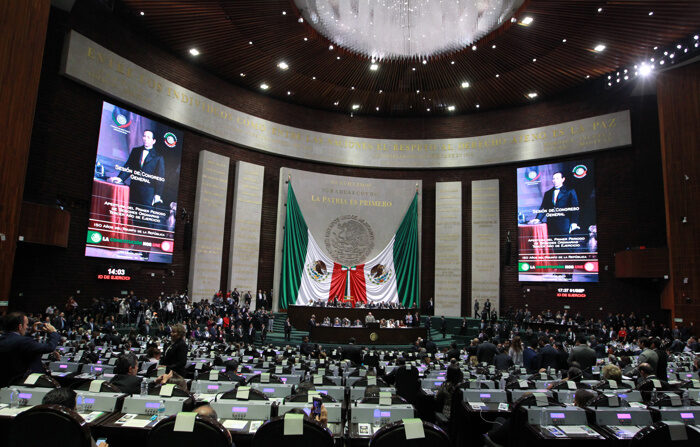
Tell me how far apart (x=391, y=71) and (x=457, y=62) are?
3007 millimetres

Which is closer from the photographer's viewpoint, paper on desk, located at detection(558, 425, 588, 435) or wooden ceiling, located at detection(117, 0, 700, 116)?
paper on desk, located at detection(558, 425, 588, 435)

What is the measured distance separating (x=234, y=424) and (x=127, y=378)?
1.60m

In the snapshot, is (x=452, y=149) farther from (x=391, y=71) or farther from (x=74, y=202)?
(x=74, y=202)

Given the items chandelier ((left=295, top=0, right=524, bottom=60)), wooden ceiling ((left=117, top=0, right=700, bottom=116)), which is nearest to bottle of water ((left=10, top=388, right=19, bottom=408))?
wooden ceiling ((left=117, top=0, right=700, bottom=116))

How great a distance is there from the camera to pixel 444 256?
965 inches

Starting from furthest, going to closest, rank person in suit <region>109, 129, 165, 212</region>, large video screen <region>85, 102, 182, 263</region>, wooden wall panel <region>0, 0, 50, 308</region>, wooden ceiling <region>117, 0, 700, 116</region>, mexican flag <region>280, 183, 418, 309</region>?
mexican flag <region>280, 183, 418, 309</region>, person in suit <region>109, 129, 165, 212</region>, large video screen <region>85, 102, 182, 263</region>, wooden ceiling <region>117, 0, 700, 116</region>, wooden wall panel <region>0, 0, 50, 308</region>

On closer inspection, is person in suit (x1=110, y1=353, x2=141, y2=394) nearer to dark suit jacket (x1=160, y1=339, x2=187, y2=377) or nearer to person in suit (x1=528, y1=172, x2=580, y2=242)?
dark suit jacket (x1=160, y1=339, x2=187, y2=377)

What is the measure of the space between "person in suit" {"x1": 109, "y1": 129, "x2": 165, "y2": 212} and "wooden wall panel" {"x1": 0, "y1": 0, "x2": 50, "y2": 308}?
6.07m

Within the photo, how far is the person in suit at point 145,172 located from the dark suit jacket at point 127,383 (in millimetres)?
14857

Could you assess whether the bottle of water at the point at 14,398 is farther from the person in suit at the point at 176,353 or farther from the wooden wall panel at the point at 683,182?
the wooden wall panel at the point at 683,182

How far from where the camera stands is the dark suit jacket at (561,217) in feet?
70.1

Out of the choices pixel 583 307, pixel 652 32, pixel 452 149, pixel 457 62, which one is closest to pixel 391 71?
pixel 457 62

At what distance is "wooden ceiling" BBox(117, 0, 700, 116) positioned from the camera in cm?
1627

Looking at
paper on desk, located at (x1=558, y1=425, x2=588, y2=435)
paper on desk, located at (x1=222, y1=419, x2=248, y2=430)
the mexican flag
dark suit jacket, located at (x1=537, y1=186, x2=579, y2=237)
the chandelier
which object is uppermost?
the chandelier
